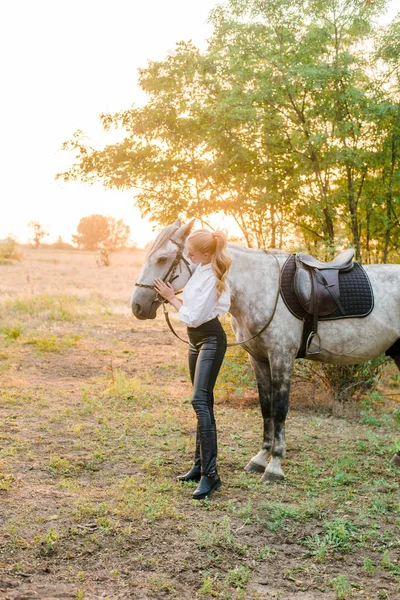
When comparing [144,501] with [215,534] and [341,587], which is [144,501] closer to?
[215,534]

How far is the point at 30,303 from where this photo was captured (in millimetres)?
14727

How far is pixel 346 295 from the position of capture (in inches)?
182

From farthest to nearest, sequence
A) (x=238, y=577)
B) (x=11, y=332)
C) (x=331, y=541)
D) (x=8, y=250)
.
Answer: (x=8, y=250) < (x=11, y=332) < (x=331, y=541) < (x=238, y=577)

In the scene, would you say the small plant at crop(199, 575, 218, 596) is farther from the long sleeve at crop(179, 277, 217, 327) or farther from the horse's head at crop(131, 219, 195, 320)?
the horse's head at crop(131, 219, 195, 320)

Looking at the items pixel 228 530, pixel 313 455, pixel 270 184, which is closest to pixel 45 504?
pixel 228 530

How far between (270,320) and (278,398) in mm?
637

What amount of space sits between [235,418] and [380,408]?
78.3 inches

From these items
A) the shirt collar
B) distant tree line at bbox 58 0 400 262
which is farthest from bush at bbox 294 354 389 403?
the shirt collar

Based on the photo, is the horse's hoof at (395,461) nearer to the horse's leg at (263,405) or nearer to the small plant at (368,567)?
the horse's leg at (263,405)

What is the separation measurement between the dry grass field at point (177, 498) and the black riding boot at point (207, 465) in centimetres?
11

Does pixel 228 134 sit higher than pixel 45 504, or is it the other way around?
pixel 228 134

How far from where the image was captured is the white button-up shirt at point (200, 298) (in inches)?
151

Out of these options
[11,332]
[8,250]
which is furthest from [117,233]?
[11,332]

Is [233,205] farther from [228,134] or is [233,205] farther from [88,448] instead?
[88,448]
